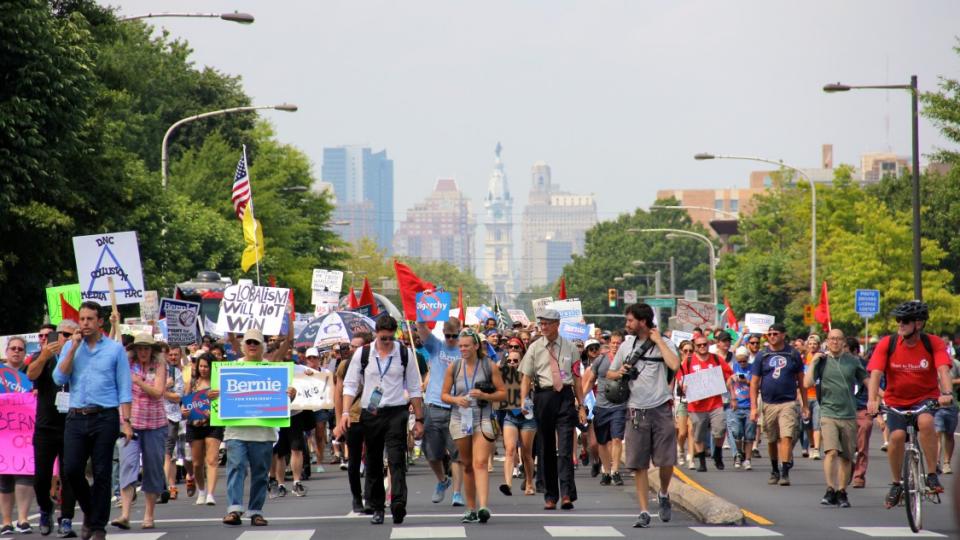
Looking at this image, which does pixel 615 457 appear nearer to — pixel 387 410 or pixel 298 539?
pixel 387 410

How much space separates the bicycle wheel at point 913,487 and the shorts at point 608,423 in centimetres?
600

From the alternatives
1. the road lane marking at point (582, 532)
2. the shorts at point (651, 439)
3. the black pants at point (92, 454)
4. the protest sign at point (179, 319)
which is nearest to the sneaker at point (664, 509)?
the shorts at point (651, 439)

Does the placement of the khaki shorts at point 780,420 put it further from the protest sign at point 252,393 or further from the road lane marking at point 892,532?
the protest sign at point 252,393

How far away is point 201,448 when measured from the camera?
18141 mm

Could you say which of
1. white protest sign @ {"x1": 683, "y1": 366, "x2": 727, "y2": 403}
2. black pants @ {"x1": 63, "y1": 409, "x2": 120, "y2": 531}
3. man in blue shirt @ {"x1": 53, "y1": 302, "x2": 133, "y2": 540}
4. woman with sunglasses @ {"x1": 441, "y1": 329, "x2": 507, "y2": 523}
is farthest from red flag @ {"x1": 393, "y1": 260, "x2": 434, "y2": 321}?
black pants @ {"x1": 63, "y1": 409, "x2": 120, "y2": 531}

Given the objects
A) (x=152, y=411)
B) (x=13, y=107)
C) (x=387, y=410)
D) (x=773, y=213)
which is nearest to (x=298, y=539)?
(x=387, y=410)

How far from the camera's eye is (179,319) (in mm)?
26219

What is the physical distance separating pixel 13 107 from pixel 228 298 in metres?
7.58

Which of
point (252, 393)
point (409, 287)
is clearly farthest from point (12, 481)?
point (409, 287)

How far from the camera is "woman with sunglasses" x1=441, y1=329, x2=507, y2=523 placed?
15406mm

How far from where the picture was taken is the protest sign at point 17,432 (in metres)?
15.0

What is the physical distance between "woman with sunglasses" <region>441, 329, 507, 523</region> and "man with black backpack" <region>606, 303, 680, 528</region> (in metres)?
1.26

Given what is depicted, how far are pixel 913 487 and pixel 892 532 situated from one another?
440 mm

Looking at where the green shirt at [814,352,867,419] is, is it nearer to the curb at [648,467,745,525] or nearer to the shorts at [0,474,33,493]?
the curb at [648,467,745,525]
